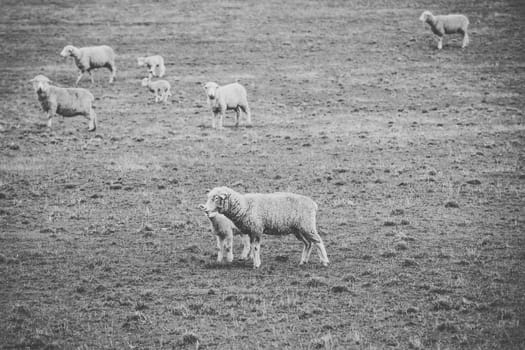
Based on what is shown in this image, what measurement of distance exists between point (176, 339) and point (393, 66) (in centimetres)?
3040

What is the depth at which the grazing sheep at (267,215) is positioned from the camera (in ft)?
40.4

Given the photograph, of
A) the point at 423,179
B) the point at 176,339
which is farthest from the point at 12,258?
the point at 423,179

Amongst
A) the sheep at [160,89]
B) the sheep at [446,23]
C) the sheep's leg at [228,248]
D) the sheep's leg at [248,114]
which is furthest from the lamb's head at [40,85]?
the sheep at [446,23]

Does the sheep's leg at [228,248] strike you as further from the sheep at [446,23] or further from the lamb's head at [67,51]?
the sheep at [446,23]

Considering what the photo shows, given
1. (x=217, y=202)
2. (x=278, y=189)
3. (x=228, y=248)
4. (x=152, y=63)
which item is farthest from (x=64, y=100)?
(x=217, y=202)

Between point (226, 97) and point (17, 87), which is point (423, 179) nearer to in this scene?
point (226, 97)

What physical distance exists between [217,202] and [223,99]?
13.6 m

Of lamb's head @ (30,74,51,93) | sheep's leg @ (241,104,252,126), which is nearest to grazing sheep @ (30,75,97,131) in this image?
lamb's head @ (30,74,51,93)

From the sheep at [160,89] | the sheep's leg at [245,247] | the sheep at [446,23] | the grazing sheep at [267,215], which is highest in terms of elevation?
the sheep at [446,23]

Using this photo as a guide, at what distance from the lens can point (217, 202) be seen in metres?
12.2

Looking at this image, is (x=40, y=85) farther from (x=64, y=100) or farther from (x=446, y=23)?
(x=446, y=23)

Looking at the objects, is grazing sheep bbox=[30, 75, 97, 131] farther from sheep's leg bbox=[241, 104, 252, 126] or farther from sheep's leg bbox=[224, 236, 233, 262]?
sheep's leg bbox=[224, 236, 233, 262]

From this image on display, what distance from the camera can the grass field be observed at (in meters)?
10.1

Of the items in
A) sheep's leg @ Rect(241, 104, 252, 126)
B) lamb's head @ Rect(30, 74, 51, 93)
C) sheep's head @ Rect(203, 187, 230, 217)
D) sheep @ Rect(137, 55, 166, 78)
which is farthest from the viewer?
sheep @ Rect(137, 55, 166, 78)
